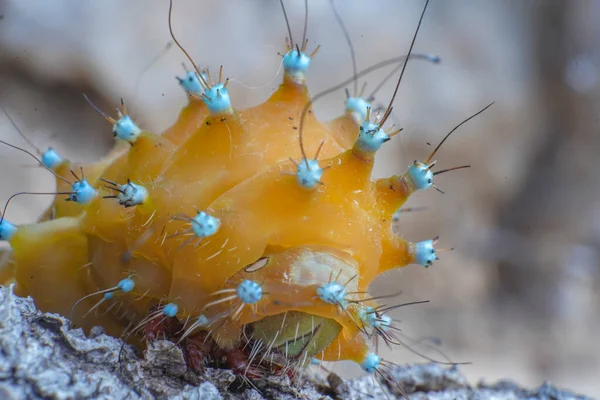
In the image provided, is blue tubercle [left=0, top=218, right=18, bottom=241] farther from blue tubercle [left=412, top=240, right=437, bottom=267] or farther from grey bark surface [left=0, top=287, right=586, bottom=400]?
blue tubercle [left=412, top=240, right=437, bottom=267]

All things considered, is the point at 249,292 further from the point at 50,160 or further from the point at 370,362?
the point at 50,160

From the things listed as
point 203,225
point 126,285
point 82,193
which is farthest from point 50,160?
point 203,225

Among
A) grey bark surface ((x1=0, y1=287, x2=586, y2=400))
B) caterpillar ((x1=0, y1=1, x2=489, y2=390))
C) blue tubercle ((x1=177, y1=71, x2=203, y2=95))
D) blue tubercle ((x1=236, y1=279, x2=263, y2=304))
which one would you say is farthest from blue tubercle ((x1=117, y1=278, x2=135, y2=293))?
blue tubercle ((x1=177, y1=71, x2=203, y2=95))

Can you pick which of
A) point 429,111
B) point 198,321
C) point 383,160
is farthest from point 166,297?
point 429,111

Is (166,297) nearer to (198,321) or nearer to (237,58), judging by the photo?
(198,321)

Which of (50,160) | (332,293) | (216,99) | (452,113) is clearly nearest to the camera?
(332,293)

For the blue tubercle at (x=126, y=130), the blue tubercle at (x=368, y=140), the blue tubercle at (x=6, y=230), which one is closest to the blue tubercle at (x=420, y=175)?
the blue tubercle at (x=368, y=140)
